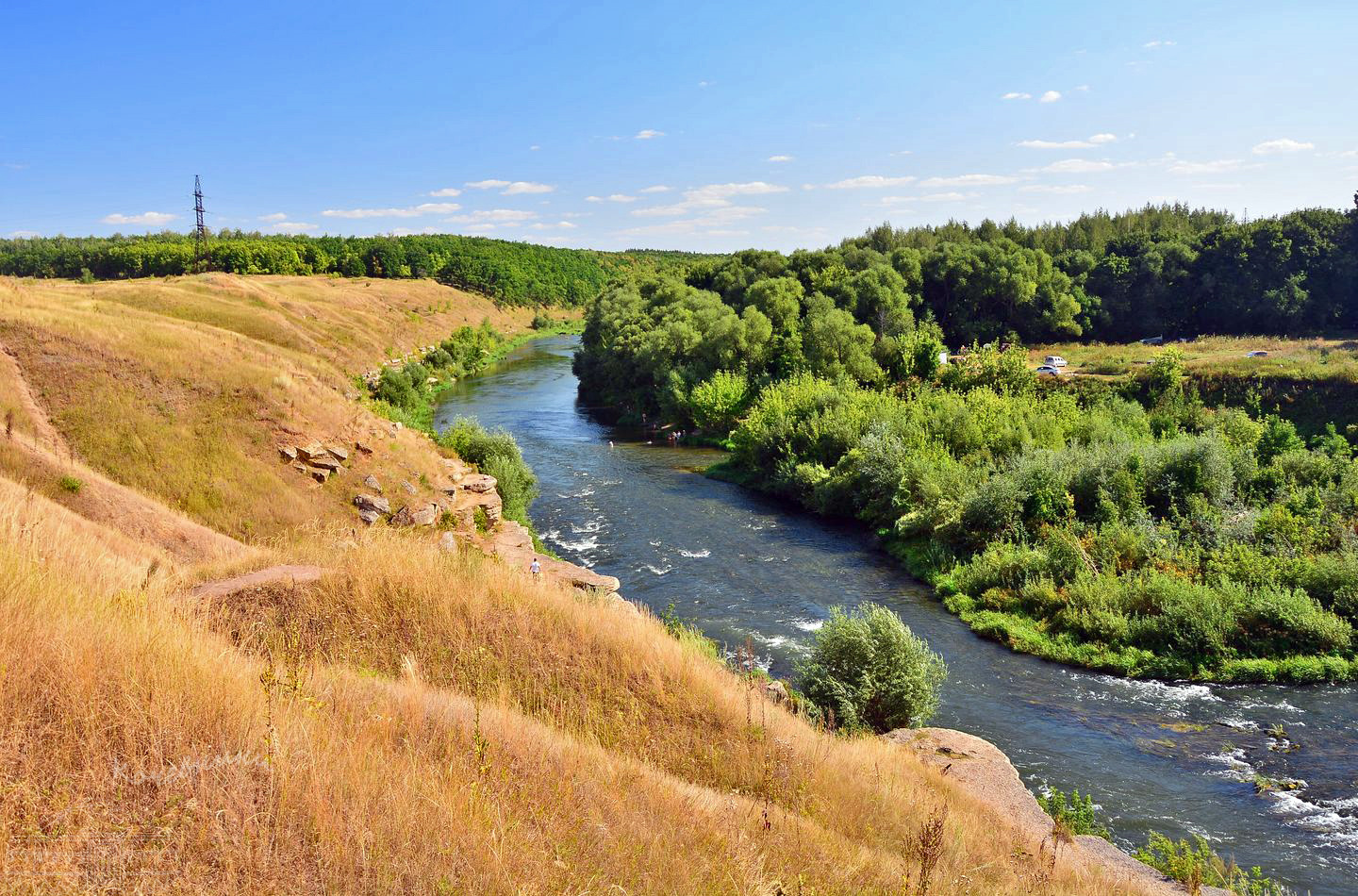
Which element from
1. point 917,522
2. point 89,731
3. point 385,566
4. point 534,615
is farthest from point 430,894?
point 917,522

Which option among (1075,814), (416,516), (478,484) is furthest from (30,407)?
(1075,814)

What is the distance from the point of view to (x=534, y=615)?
34.0 ft

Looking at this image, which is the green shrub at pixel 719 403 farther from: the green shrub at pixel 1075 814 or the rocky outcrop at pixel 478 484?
the green shrub at pixel 1075 814

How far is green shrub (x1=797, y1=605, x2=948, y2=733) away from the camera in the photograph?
1498 cm

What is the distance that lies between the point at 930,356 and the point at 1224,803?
126ft

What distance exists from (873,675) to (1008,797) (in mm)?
3399

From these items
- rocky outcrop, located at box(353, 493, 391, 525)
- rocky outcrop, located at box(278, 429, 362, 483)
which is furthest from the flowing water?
rocky outcrop, located at box(278, 429, 362, 483)

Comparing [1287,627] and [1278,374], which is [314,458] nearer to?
[1287,627]

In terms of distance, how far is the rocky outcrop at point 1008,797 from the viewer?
10250 mm

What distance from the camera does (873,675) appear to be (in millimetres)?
15203

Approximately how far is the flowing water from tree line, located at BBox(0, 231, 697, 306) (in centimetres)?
6287

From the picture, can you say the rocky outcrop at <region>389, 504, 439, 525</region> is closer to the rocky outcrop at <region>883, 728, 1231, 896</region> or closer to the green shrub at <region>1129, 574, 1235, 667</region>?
the rocky outcrop at <region>883, 728, 1231, 896</region>

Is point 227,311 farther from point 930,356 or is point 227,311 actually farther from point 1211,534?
point 1211,534

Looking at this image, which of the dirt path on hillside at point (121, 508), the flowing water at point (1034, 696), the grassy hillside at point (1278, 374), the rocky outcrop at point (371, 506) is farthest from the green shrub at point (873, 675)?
the grassy hillside at point (1278, 374)
